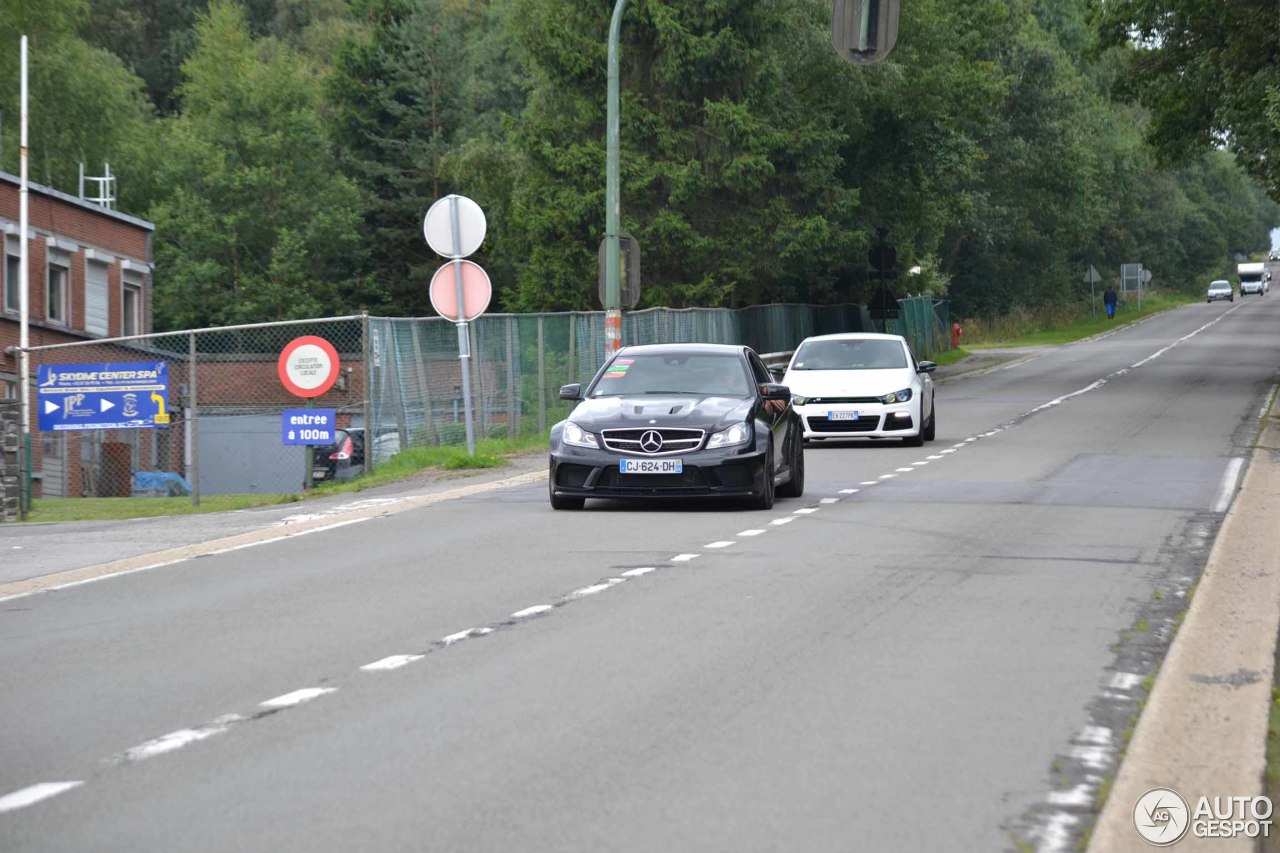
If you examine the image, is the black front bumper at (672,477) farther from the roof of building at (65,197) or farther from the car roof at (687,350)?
the roof of building at (65,197)

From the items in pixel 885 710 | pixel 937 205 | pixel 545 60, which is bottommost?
pixel 885 710

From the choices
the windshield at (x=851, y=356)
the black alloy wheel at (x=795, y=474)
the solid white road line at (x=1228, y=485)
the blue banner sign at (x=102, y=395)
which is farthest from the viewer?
the windshield at (x=851, y=356)

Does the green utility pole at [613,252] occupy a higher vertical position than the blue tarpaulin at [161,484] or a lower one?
higher

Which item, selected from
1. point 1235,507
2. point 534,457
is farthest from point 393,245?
point 1235,507

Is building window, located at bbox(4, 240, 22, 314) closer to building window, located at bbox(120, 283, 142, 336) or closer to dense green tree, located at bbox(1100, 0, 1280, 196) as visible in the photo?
building window, located at bbox(120, 283, 142, 336)

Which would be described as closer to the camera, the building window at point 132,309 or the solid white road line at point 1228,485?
the solid white road line at point 1228,485

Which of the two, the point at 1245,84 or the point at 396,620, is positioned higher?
the point at 1245,84

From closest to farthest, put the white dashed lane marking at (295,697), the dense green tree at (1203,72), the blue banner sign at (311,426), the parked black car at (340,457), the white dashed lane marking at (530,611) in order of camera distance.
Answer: the white dashed lane marking at (295,697), the white dashed lane marking at (530,611), the blue banner sign at (311,426), the parked black car at (340,457), the dense green tree at (1203,72)

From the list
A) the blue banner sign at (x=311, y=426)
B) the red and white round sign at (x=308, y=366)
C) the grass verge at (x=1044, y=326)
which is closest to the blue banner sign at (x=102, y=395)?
the red and white round sign at (x=308, y=366)

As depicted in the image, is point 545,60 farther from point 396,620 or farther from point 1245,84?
point 396,620

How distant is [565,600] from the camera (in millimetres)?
10836

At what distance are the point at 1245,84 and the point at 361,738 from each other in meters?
33.8

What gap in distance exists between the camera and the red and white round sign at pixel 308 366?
21969mm

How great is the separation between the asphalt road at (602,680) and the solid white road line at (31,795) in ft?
0.07
